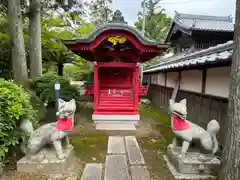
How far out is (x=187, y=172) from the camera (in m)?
3.10

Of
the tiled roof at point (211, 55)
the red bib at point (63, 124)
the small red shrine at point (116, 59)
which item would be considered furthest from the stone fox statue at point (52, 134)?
the small red shrine at point (116, 59)

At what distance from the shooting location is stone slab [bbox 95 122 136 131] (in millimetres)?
6008

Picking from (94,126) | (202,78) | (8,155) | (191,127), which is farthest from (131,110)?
(8,155)

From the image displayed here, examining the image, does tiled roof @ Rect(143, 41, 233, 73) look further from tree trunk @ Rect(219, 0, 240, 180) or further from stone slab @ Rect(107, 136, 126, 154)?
stone slab @ Rect(107, 136, 126, 154)

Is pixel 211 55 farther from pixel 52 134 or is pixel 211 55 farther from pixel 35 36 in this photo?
pixel 35 36

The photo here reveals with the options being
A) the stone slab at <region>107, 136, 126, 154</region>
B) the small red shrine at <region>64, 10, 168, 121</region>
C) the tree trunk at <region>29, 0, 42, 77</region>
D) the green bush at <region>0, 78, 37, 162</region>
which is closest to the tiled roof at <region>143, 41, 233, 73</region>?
the small red shrine at <region>64, 10, 168, 121</region>

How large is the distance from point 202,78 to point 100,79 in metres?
4.69

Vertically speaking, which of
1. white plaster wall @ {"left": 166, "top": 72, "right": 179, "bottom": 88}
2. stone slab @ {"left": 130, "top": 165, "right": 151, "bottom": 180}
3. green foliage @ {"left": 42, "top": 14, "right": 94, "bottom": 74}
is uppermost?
green foliage @ {"left": 42, "top": 14, "right": 94, "bottom": 74}

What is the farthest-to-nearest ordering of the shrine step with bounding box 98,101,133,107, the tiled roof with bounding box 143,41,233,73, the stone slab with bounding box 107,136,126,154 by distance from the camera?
the shrine step with bounding box 98,101,133,107 → the stone slab with bounding box 107,136,126,154 → the tiled roof with bounding box 143,41,233,73

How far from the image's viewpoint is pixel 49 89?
6730 millimetres

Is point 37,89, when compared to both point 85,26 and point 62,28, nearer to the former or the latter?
point 62,28

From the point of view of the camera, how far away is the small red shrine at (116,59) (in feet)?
19.6

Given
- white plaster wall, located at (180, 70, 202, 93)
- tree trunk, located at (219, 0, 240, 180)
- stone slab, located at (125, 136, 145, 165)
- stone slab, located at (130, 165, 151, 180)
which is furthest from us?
white plaster wall, located at (180, 70, 202, 93)

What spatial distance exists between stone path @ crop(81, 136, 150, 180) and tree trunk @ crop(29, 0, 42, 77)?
203 inches
